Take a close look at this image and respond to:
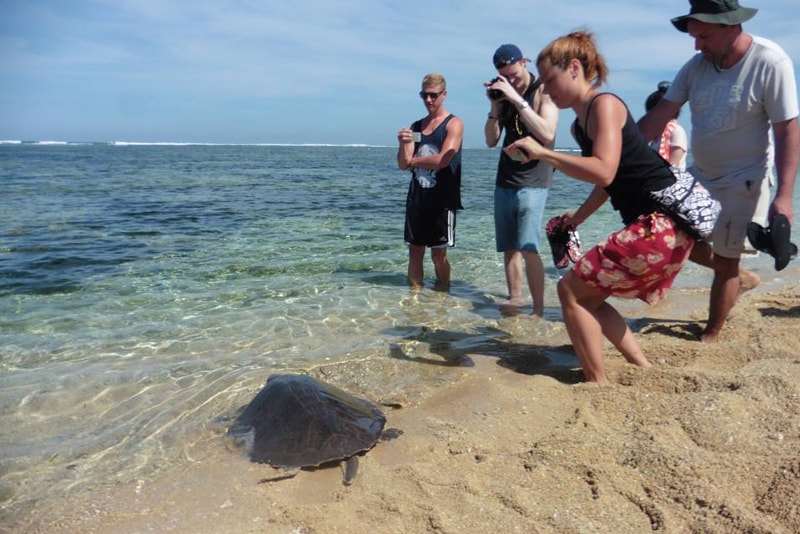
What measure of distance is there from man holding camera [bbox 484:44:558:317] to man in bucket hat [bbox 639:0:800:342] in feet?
3.19

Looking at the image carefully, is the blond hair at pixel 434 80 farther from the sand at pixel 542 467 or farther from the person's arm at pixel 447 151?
the sand at pixel 542 467

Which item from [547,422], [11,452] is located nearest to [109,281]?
[11,452]

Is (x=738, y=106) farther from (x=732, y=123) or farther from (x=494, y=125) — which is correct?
(x=494, y=125)

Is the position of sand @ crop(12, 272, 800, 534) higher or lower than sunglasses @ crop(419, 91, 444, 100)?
lower

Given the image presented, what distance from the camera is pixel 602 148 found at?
295 cm

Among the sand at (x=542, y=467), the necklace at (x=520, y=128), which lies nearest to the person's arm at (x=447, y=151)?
the necklace at (x=520, y=128)

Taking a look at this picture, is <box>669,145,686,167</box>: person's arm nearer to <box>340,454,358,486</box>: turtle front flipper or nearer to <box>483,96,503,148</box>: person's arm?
<box>483,96,503,148</box>: person's arm

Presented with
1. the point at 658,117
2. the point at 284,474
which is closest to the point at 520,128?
the point at 658,117

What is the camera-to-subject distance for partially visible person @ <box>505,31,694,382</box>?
2.98m

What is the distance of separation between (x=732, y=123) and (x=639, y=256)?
58.8 inches

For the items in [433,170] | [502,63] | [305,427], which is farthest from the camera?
[433,170]

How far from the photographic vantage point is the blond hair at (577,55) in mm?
3004

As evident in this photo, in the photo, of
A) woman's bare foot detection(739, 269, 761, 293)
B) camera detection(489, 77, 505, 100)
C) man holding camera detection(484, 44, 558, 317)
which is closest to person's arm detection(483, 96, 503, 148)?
Answer: man holding camera detection(484, 44, 558, 317)

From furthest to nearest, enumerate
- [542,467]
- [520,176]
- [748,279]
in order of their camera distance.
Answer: [520,176]
[748,279]
[542,467]
